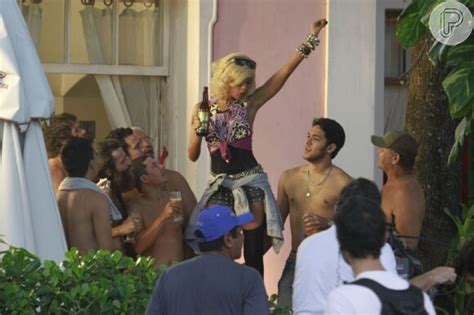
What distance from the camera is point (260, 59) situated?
40.4 ft

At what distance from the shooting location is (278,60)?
1232cm

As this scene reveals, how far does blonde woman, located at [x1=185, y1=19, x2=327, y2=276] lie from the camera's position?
10.4 meters

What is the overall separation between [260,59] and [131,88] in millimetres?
1257

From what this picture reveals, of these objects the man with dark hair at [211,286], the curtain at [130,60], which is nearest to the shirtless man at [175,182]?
the curtain at [130,60]

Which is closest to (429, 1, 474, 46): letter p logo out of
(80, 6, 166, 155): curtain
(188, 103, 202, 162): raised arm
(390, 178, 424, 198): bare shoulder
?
(390, 178, 424, 198): bare shoulder

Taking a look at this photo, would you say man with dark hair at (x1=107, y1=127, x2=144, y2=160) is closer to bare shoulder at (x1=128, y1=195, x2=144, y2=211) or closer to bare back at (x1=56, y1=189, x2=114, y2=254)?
bare shoulder at (x1=128, y1=195, x2=144, y2=211)

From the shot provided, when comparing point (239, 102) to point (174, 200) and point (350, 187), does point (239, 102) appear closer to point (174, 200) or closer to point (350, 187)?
point (174, 200)

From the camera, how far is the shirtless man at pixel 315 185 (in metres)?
10.5

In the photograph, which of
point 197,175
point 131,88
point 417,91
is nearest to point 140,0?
point 131,88

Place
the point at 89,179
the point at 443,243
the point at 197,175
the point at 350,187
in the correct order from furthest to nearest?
the point at 197,175
the point at 443,243
the point at 89,179
the point at 350,187

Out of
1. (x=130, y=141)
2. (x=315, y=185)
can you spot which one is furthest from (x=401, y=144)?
(x=130, y=141)

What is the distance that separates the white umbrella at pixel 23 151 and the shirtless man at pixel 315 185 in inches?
79.7

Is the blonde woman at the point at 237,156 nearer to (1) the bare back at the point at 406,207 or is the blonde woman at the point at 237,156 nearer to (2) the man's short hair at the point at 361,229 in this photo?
(1) the bare back at the point at 406,207

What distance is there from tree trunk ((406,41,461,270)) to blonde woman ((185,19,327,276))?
173 cm
